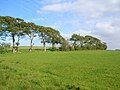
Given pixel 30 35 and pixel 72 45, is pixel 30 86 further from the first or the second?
pixel 72 45

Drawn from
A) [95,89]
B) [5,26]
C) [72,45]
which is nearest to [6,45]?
[95,89]

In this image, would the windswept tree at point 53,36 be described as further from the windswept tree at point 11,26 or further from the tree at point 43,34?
the windswept tree at point 11,26

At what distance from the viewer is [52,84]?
19.9m

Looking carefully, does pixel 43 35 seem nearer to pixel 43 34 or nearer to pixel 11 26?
pixel 43 34

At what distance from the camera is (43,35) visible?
12725 centimetres

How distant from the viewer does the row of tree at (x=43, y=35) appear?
3969 inches

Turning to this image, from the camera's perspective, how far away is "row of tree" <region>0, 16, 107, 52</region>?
101 m

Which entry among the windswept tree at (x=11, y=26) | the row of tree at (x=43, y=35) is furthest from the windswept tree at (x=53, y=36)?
the windswept tree at (x=11, y=26)

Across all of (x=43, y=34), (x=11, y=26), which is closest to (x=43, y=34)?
(x=43, y=34)

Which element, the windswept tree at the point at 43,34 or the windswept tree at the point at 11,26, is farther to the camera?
the windswept tree at the point at 43,34

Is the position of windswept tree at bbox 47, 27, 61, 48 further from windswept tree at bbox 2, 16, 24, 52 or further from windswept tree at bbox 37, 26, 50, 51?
windswept tree at bbox 2, 16, 24, 52

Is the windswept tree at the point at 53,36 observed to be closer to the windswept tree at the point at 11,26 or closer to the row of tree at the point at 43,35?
the row of tree at the point at 43,35

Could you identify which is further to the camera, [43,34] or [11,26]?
[43,34]

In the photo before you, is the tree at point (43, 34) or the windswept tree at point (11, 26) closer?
the windswept tree at point (11, 26)
